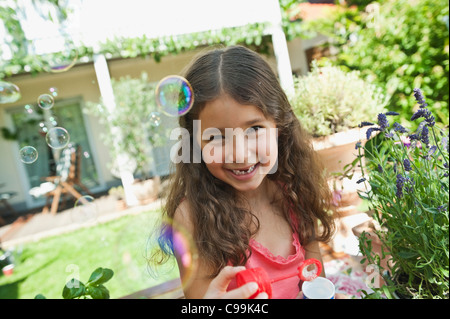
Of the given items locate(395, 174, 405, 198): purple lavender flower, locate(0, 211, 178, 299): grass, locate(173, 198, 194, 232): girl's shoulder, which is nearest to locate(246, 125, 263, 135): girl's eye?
locate(173, 198, 194, 232): girl's shoulder

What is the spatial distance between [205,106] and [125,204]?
4694mm

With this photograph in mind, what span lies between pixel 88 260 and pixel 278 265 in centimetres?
270

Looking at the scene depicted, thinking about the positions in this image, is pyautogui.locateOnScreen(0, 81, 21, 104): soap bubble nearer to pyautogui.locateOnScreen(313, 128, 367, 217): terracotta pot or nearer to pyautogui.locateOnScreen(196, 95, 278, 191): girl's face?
pyautogui.locateOnScreen(196, 95, 278, 191): girl's face

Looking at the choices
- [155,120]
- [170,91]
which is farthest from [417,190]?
[155,120]

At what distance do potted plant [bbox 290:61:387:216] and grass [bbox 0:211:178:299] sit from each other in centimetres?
122

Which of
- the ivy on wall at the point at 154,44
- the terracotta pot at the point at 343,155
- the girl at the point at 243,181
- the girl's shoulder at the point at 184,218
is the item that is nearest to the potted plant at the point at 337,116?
the terracotta pot at the point at 343,155

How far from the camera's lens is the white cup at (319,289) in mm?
775

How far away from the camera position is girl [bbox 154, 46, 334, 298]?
1.04 m

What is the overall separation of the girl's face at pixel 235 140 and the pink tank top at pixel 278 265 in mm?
256

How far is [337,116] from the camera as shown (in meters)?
2.18

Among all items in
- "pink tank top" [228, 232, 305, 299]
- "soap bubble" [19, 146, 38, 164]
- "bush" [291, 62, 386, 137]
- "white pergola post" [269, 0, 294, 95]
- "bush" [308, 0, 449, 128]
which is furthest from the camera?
"white pergola post" [269, 0, 294, 95]

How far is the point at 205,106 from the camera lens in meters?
1.07

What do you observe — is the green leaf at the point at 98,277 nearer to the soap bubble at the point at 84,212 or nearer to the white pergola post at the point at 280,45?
the soap bubble at the point at 84,212
